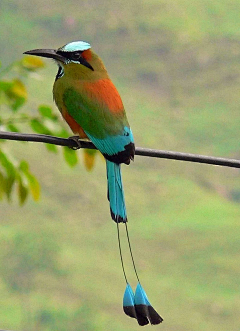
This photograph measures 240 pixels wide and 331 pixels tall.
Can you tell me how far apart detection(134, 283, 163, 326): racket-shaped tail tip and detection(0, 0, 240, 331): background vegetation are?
73.5 inches

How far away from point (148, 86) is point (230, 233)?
4.91ft

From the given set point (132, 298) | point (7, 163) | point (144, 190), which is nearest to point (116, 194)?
point (132, 298)

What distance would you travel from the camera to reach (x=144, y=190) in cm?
449

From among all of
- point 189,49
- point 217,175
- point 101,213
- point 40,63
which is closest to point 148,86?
point 189,49

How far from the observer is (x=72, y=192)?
4438 mm

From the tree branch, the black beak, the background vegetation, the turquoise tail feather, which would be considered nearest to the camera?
the tree branch

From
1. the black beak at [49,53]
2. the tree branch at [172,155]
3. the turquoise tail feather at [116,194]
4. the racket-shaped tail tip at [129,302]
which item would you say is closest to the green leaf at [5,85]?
the black beak at [49,53]

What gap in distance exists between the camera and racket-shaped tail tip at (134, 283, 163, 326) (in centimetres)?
137

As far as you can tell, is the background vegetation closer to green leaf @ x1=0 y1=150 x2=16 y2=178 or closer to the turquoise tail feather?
green leaf @ x1=0 y1=150 x2=16 y2=178

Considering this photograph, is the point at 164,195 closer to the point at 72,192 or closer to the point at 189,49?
the point at 72,192

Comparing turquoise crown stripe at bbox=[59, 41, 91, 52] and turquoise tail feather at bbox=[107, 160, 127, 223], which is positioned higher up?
turquoise crown stripe at bbox=[59, 41, 91, 52]

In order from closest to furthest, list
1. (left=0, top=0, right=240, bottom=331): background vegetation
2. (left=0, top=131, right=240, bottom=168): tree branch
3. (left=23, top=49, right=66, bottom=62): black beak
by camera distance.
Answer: (left=0, top=131, right=240, bottom=168): tree branch → (left=23, top=49, right=66, bottom=62): black beak → (left=0, top=0, right=240, bottom=331): background vegetation

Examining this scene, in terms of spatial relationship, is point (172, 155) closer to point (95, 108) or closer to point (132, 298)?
point (132, 298)

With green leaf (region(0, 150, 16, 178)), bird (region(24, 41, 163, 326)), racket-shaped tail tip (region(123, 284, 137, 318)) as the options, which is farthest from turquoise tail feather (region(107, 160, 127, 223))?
green leaf (region(0, 150, 16, 178))
